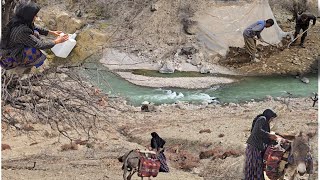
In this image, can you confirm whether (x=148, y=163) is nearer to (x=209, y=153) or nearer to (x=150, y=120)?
(x=209, y=153)

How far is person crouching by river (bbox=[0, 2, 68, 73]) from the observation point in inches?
224

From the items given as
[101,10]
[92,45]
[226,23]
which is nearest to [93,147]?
[92,45]

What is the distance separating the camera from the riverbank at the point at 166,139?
977 centimetres

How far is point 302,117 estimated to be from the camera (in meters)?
13.5

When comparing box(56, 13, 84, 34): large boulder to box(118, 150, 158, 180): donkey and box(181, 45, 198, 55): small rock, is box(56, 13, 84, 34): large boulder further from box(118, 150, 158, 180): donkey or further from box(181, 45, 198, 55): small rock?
box(118, 150, 158, 180): donkey

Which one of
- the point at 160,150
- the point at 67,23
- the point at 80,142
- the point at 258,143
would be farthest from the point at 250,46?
the point at 258,143

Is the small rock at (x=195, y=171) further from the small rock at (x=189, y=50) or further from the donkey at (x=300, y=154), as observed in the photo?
the small rock at (x=189, y=50)

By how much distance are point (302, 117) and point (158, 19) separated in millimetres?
9389

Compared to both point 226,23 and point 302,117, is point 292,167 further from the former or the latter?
point 226,23

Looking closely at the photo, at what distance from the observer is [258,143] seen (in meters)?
6.79

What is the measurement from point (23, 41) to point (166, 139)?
6770 mm

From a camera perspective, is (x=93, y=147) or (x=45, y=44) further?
(x=93, y=147)

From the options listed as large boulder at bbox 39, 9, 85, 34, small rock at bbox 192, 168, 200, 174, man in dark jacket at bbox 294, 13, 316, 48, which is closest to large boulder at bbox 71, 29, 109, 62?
large boulder at bbox 39, 9, 85, 34

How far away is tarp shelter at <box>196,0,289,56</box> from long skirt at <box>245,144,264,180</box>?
40.6ft
